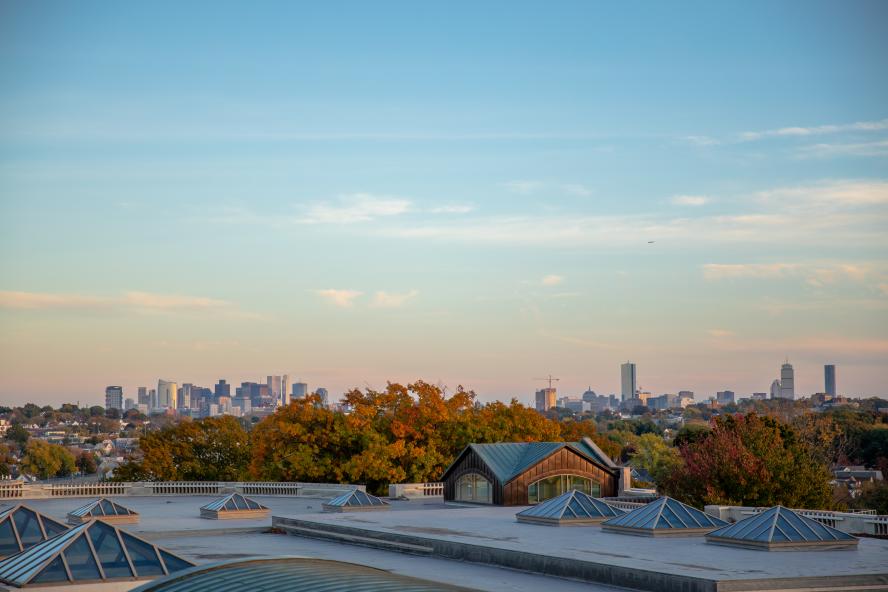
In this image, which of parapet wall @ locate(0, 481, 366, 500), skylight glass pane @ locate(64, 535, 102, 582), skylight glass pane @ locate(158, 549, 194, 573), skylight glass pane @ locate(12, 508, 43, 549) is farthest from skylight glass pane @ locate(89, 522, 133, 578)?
parapet wall @ locate(0, 481, 366, 500)

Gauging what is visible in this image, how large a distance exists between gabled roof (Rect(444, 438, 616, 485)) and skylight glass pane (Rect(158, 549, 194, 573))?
3593 cm

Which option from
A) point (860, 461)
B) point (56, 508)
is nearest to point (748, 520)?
point (56, 508)

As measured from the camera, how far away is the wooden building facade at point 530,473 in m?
60.9

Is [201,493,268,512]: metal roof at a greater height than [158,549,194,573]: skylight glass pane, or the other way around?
[158,549,194,573]: skylight glass pane

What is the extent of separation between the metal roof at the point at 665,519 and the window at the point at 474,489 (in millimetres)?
18734

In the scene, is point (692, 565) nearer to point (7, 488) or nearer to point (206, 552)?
point (206, 552)

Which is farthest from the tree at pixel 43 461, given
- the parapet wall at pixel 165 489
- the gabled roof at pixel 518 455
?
the gabled roof at pixel 518 455

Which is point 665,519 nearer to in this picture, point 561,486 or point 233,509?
point 561,486

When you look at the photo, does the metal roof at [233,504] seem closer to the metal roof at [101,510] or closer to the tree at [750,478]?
the metal roof at [101,510]

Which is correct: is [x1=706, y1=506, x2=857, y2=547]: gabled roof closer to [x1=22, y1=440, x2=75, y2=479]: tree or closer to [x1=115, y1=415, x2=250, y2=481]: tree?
[x1=115, y1=415, x2=250, y2=481]: tree

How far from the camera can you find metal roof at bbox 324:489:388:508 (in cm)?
5653

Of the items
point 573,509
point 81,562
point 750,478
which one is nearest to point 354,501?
point 573,509

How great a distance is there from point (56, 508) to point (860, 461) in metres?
A: 97.1

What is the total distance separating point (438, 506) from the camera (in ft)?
203
